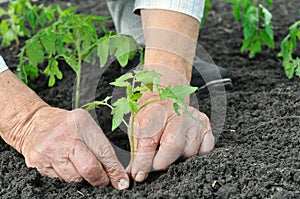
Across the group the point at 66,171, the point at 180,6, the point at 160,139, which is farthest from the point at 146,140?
the point at 180,6

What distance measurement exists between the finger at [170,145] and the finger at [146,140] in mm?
23

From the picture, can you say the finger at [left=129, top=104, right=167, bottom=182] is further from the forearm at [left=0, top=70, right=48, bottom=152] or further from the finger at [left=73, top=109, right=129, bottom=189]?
the forearm at [left=0, top=70, right=48, bottom=152]

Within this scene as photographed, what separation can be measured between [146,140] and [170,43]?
0.38 metres

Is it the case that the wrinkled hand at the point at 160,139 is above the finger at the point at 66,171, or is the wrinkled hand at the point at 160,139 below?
above

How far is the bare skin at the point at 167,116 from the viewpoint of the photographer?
1689 mm

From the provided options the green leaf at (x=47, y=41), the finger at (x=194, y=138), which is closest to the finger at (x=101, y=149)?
the finger at (x=194, y=138)

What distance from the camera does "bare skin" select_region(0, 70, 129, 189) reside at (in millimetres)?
1649

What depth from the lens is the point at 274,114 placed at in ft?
6.77

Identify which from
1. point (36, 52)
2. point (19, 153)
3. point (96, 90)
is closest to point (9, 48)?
point (96, 90)

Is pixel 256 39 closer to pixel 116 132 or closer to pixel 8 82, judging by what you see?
pixel 116 132

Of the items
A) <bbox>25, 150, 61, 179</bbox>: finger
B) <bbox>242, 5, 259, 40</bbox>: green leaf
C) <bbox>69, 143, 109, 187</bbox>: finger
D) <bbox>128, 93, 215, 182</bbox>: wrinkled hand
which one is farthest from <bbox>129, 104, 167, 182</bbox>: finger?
<bbox>242, 5, 259, 40</bbox>: green leaf

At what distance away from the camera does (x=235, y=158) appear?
1.67 meters

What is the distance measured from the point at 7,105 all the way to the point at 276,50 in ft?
5.63

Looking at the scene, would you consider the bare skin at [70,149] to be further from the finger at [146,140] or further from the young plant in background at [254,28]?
the young plant in background at [254,28]
